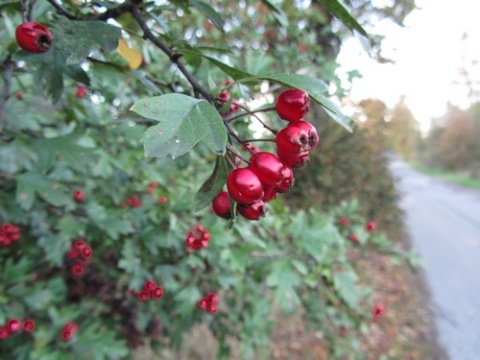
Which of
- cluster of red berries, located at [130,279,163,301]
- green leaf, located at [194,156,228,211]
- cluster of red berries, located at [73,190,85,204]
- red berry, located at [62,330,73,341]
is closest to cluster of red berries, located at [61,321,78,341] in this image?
red berry, located at [62,330,73,341]

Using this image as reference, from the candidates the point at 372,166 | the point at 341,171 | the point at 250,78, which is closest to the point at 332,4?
the point at 250,78

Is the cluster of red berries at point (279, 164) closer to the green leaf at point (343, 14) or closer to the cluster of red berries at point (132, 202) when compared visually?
the green leaf at point (343, 14)

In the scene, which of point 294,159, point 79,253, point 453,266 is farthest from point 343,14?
point 453,266

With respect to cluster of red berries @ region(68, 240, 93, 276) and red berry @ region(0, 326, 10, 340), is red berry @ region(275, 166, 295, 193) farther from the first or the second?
red berry @ region(0, 326, 10, 340)

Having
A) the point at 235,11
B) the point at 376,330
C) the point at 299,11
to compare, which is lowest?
the point at 376,330

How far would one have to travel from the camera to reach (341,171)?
20.2 feet

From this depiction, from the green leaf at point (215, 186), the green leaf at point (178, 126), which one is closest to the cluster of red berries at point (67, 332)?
the green leaf at point (215, 186)

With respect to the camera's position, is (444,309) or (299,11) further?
(444,309)

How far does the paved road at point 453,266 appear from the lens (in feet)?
14.9

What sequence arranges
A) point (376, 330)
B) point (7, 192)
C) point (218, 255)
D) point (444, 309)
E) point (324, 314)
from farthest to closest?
point (444, 309) < point (376, 330) < point (324, 314) < point (218, 255) < point (7, 192)

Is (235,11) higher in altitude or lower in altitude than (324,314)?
higher

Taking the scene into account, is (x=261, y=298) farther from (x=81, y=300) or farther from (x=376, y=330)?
(x=376, y=330)

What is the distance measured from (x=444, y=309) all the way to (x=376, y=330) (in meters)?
1.18

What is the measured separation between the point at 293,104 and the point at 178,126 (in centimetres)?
25
